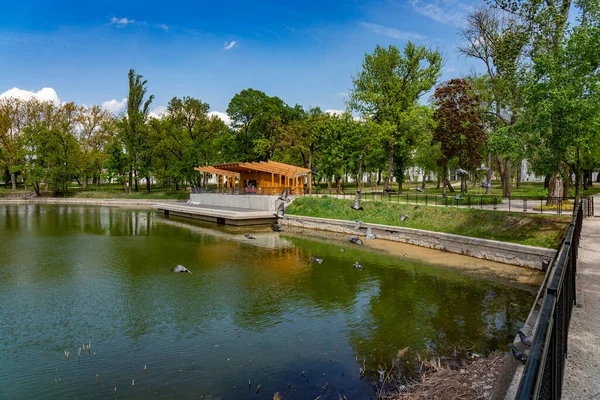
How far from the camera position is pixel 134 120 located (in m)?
58.3

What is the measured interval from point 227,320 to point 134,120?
180 ft

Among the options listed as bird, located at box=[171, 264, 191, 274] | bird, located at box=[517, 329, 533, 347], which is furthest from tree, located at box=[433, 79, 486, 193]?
bird, located at box=[517, 329, 533, 347]

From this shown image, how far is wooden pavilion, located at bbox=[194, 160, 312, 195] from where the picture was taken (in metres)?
38.7

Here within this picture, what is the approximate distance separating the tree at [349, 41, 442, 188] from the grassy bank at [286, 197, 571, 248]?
1185cm

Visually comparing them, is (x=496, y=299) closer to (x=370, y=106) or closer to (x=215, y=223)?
(x=215, y=223)

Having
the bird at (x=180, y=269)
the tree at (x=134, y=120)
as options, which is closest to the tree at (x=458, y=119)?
the bird at (x=180, y=269)

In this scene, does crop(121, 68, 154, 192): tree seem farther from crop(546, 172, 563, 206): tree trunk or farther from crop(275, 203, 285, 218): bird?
crop(546, 172, 563, 206): tree trunk

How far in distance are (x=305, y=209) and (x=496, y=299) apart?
2251 cm

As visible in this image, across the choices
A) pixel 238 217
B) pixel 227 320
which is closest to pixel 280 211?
pixel 238 217

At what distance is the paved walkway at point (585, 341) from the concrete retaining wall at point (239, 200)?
28.2 m

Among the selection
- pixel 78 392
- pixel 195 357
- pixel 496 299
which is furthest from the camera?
pixel 496 299

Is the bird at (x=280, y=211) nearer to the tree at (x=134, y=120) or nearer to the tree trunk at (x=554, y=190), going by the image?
the tree trunk at (x=554, y=190)

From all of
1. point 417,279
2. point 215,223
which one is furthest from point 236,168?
point 417,279

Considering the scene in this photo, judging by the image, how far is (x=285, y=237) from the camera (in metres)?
27.0
